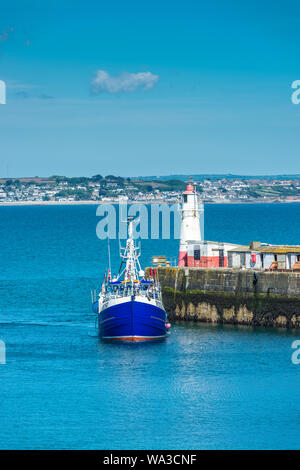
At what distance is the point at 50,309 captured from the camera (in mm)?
61719

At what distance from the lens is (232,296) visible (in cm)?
5325

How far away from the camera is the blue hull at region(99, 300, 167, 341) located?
49500mm

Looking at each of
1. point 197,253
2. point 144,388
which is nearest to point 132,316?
point 144,388

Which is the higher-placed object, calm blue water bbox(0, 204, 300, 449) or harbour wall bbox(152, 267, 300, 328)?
harbour wall bbox(152, 267, 300, 328)

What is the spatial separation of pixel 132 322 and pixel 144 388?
9149mm

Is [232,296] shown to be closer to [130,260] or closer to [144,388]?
[130,260]

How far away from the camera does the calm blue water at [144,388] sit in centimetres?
3472

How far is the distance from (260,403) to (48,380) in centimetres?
1000

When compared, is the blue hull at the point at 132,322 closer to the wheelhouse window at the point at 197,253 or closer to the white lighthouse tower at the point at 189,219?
the wheelhouse window at the point at 197,253

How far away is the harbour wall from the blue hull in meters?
4.96

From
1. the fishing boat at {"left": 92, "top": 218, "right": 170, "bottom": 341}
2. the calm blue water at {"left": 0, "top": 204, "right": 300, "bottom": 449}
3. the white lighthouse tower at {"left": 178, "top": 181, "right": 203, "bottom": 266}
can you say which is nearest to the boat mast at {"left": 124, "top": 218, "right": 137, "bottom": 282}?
the fishing boat at {"left": 92, "top": 218, "right": 170, "bottom": 341}

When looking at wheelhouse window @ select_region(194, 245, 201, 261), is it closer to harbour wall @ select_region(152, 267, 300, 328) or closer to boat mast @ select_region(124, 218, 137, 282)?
harbour wall @ select_region(152, 267, 300, 328)
